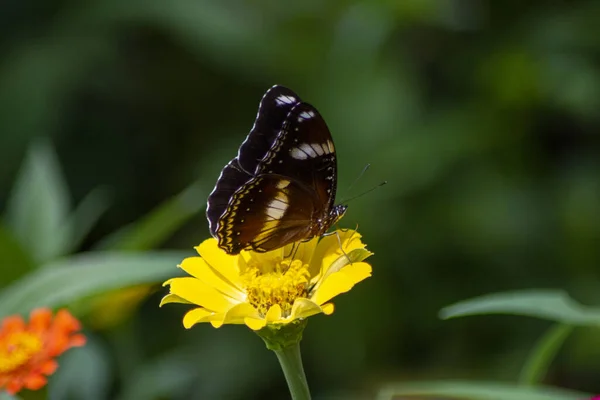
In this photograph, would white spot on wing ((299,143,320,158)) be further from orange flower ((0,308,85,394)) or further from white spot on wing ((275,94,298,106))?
orange flower ((0,308,85,394))

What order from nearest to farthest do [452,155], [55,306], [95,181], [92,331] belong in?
1. [55,306]
2. [92,331]
3. [452,155]
4. [95,181]

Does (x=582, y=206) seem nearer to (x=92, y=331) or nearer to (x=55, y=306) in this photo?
(x=92, y=331)

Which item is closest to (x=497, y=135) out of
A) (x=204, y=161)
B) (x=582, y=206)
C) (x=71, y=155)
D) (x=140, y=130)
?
(x=582, y=206)

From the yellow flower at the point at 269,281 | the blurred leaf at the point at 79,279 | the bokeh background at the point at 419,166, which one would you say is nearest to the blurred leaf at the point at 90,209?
the bokeh background at the point at 419,166

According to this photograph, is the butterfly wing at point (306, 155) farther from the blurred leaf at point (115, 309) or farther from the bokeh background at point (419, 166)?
the bokeh background at point (419, 166)

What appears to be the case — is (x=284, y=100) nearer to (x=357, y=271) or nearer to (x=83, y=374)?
(x=357, y=271)

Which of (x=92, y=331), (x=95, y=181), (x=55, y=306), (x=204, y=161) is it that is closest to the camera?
(x=55, y=306)

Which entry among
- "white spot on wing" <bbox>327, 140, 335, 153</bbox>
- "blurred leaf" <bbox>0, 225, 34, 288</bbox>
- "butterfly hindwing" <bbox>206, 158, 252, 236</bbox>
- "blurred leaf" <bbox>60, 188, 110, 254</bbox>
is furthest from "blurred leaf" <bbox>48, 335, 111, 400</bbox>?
"white spot on wing" <bbox>327, 140, 335, 153</bbox>
